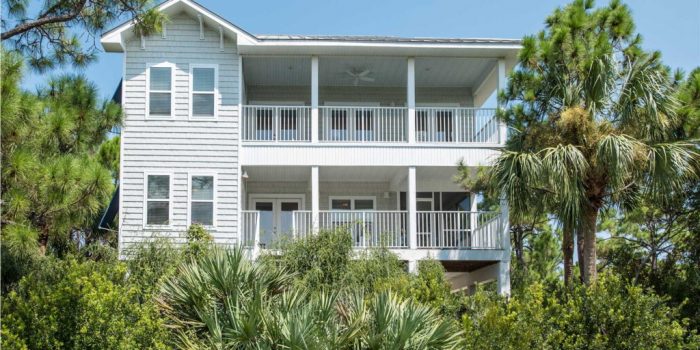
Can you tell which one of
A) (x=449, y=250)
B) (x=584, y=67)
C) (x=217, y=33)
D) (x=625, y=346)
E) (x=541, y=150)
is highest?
(x=217, y=33)

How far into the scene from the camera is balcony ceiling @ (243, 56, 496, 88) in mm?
22609

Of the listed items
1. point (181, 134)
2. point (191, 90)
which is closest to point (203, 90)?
point (191, 90)

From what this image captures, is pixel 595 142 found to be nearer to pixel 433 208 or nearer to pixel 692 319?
pixel 692 319

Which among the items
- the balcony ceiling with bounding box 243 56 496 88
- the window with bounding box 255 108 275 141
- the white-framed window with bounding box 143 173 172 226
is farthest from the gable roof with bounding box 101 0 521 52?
the white-framed window with bounding box 143 173 172 226

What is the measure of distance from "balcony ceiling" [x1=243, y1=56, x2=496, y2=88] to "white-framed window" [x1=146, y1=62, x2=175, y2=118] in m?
2.01

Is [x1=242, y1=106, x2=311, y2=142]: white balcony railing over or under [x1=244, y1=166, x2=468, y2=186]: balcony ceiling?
over

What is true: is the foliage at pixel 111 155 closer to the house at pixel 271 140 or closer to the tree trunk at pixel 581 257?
the house at pixel 271 140

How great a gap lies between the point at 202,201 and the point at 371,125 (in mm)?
5398

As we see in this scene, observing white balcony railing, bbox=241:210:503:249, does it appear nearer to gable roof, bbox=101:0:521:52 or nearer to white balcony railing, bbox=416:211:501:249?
white balcony railing, bbox=416:211:501:249

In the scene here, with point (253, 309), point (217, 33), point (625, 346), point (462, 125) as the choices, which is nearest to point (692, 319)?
point (625, 346)

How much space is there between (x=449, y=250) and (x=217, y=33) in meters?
7.96

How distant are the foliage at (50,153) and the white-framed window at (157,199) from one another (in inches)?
270

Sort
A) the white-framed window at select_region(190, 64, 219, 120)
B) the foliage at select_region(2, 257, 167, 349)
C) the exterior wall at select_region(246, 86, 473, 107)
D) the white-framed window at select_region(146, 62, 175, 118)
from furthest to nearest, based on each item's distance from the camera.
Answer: the exterior wall at select_region(246, 86, 473, 107), the white-framed window at select_region(190, 64, 219, 120), the white-framed window at select_region(146, 62, 175, 118), the foliage at select_region(2, 257, 167, 349)

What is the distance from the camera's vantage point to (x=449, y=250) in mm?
21375
